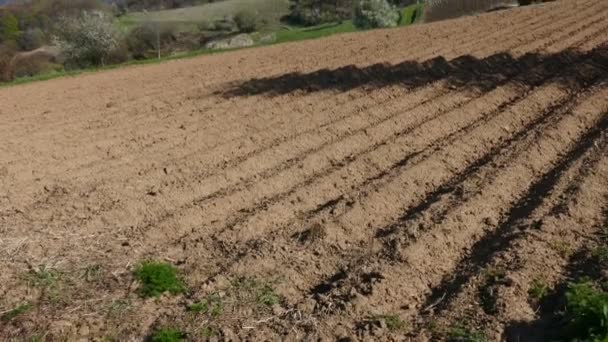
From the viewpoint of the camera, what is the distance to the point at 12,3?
7375 centimetres

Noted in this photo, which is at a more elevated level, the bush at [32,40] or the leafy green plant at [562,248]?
the leafy green plant at [562,248]

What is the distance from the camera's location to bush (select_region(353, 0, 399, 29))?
3212 centimetres

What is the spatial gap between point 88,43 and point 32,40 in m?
27.6

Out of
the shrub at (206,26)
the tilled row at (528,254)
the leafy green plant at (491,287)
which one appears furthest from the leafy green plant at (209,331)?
the shrub at (206,26)

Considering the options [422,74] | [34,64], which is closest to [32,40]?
[34,64]

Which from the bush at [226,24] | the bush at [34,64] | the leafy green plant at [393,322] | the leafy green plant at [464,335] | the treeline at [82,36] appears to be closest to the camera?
the leafy green plant at [464,335]

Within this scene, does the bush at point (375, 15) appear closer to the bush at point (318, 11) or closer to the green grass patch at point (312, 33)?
the green grass patch at point (312, 33)

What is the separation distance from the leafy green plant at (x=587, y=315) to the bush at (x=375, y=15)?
28319mm

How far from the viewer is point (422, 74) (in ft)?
38.7

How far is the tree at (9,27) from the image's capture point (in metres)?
57.0

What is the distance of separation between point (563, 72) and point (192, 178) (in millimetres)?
6662

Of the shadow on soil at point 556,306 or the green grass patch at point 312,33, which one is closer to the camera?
the shadow on soil at point 556,306

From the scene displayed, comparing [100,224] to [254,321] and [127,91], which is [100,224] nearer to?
[254,321]

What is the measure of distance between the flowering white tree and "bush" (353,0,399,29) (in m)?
12.0
